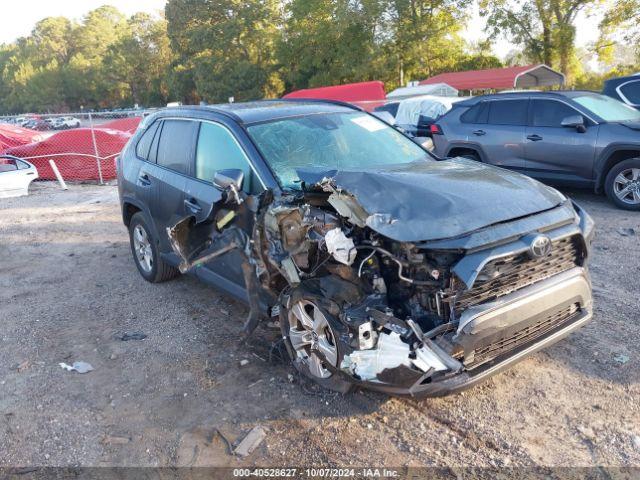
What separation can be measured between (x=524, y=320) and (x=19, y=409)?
3.35 metres

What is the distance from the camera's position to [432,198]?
314 centimetres

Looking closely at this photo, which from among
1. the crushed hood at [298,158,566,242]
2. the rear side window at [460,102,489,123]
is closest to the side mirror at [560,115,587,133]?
the rear side window at [460,102,489,123]

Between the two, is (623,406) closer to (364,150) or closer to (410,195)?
(410,195)

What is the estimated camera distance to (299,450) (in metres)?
3.03

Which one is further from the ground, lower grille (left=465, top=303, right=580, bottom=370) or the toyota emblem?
the toyota emblem

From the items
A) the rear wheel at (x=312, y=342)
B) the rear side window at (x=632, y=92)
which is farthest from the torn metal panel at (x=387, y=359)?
the rear side window at (x=632, y=92)

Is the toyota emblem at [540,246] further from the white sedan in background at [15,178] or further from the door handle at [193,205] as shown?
the white sedan in background at [15,178]

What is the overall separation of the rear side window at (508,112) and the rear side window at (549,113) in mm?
168

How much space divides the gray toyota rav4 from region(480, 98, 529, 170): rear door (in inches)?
180

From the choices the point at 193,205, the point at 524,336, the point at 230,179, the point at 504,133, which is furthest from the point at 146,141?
the point at 504,133

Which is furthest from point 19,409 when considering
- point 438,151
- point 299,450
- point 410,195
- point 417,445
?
point 438,151

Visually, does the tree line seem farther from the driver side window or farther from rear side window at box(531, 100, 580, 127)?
the driver side window

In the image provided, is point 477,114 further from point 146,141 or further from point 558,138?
point 146,141

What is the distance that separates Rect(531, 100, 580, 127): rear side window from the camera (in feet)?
26.2
